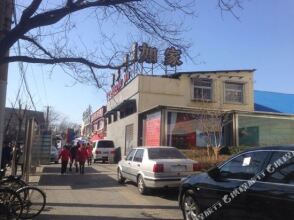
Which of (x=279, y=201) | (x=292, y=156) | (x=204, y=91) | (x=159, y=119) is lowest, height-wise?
(x=279, y=201)

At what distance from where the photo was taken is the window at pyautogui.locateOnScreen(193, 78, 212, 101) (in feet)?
111

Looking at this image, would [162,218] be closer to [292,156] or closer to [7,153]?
[292,156]

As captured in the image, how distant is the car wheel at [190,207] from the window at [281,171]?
226 cm

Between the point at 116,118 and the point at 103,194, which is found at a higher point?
the point at 116,118

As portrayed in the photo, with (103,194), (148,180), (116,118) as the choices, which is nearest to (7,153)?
(103,194)

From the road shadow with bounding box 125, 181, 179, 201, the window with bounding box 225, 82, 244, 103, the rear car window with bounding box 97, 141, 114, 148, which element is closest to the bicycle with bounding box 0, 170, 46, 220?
the road shadow with bounding box 125, 181, 179, 201

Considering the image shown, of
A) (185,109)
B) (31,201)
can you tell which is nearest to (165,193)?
(31,201)

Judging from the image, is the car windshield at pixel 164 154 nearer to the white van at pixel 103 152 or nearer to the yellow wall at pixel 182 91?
the yellow wall at pixel 182 91

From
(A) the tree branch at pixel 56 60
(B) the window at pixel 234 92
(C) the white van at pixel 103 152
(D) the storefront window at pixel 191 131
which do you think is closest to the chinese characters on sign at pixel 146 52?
(A) the tree branch at pixel 56 60

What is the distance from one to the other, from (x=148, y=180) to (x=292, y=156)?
7.82 meters

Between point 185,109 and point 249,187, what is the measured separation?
19.7 meters

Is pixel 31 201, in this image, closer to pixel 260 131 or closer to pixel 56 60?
pixel 56 60

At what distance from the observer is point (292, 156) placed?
614cm

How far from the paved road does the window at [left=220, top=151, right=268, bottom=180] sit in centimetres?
309
